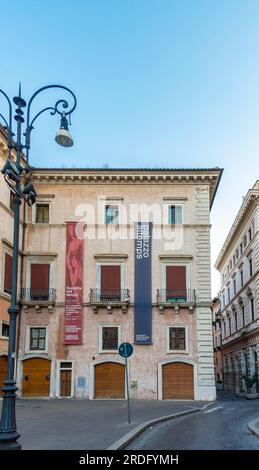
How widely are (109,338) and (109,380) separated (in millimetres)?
2424

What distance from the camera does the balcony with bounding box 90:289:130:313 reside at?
31328mm

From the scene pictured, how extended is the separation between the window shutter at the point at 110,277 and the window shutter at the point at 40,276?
11.2ft

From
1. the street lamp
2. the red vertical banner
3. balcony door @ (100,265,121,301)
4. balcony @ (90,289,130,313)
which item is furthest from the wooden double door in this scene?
the street lamp

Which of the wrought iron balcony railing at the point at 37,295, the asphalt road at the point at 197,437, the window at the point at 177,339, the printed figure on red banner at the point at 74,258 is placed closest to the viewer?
the asphalt road at the point at 197,437

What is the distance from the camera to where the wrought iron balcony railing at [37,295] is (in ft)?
104

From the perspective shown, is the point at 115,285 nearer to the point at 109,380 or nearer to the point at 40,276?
the point at 40,276

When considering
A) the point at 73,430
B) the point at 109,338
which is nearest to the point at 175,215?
the point at 109,338

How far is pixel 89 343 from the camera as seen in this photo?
3125cm

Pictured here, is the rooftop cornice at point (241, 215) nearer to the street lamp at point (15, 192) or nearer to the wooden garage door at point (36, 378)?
the wooden garage door at point (36, 378)

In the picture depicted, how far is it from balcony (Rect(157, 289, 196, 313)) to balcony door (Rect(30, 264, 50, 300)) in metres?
6.89

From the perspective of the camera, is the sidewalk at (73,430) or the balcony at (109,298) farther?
the balcony at (109,298)

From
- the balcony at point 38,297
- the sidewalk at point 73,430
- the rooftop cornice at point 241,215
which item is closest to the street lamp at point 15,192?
the sidewalk at point 73,430

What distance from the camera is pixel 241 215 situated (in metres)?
48.0
